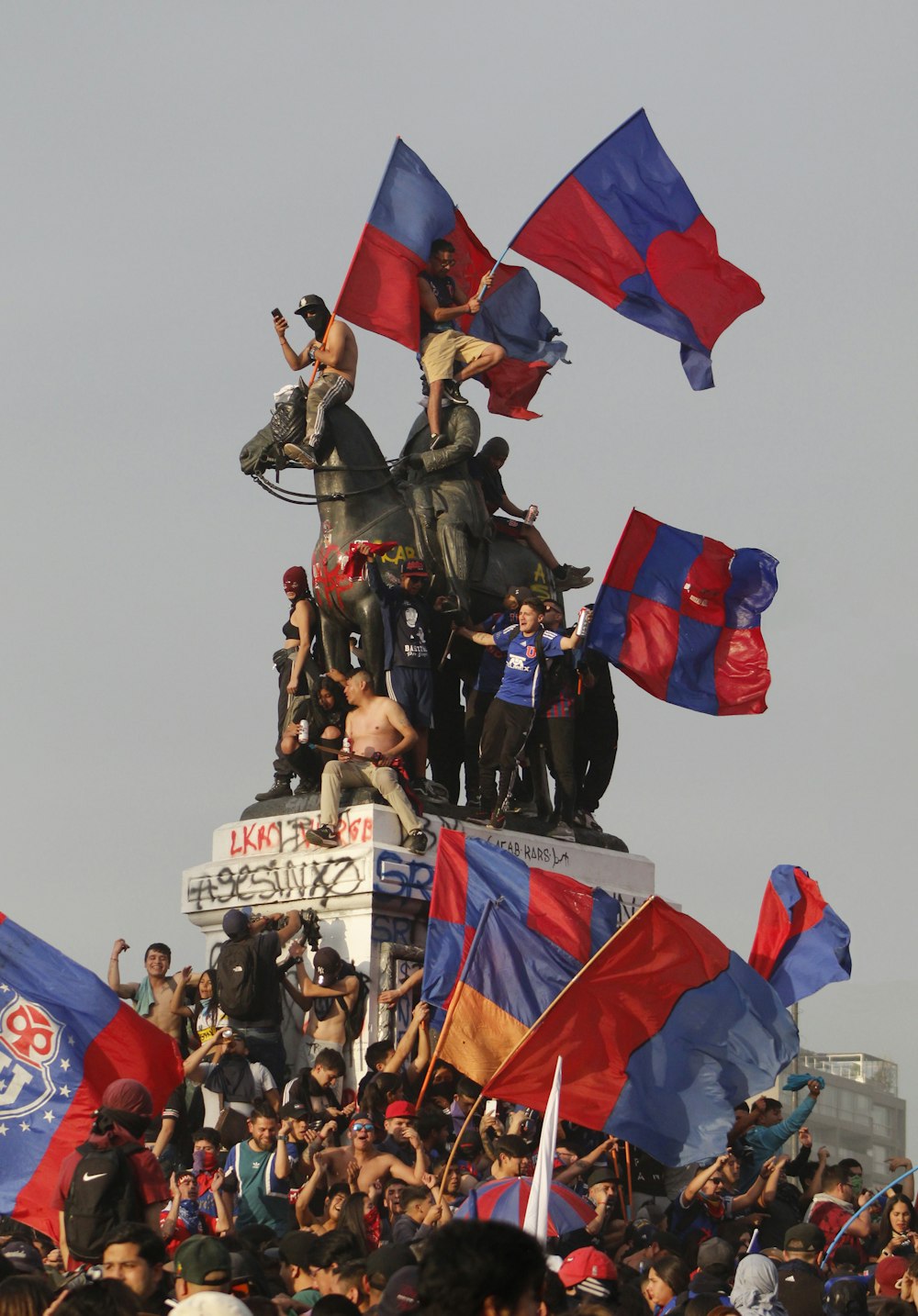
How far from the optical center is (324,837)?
20.8m

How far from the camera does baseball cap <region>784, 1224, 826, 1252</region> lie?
13773 millimetres

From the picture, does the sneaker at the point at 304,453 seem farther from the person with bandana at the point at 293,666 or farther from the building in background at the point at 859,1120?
the building in background at the point at 859,1120

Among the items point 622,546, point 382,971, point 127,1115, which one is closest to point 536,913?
point 382,971

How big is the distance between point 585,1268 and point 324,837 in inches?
379

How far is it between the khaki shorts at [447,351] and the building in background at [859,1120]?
32333 mm

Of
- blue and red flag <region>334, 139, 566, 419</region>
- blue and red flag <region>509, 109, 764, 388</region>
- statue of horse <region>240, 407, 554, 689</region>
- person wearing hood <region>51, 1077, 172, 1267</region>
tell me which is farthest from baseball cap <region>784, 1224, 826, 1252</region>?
blue and red flag <region>509, 109, 764, 388</region>

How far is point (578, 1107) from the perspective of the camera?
15.7 m

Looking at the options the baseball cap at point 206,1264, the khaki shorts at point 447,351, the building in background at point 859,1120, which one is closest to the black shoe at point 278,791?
the khaki shorts at point 447,351

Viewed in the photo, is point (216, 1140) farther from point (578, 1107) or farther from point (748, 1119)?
point (748, 1119)

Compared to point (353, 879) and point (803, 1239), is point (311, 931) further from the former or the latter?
point (803, 1239)

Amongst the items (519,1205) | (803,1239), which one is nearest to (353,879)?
(803,1239)

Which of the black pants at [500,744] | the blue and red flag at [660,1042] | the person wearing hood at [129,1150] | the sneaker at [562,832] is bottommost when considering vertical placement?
the person wearing hood at [129,1150]

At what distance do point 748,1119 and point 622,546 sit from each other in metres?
5.65

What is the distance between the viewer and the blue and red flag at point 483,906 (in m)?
18.6
